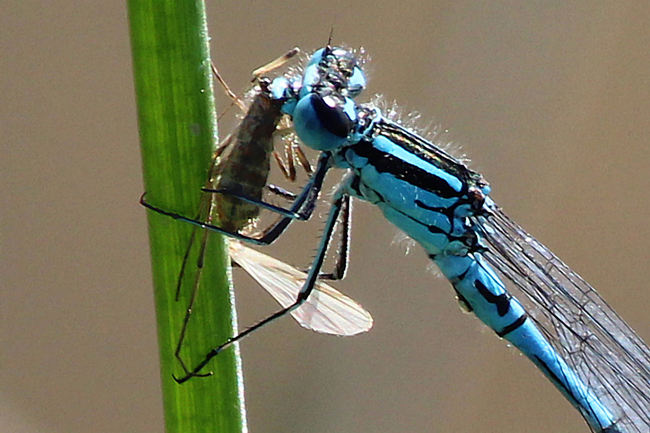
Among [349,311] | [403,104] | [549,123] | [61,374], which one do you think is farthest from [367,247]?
[349,311]

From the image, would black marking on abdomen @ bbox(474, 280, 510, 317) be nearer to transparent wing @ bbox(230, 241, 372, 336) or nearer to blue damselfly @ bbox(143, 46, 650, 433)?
blue damselfly @ bbox(143, 46, 650, 433)

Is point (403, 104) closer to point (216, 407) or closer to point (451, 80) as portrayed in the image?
point (451, 80)

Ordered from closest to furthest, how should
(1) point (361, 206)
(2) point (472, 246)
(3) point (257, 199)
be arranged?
(3) point (257, 199) → (2) point (472, 246) → (1) point (361, 206)

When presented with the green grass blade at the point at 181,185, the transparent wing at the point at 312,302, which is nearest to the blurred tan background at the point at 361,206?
the transparent wing at the point at 312,302

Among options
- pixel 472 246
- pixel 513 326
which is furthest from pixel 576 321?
pixel 472 246

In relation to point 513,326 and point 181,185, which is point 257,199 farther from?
point 513,326

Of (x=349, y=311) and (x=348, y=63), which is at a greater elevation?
(x=348, y=63)

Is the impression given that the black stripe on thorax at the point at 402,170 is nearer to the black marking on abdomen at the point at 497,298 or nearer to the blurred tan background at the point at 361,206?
the black marking on abdomen at the point at 497,298
